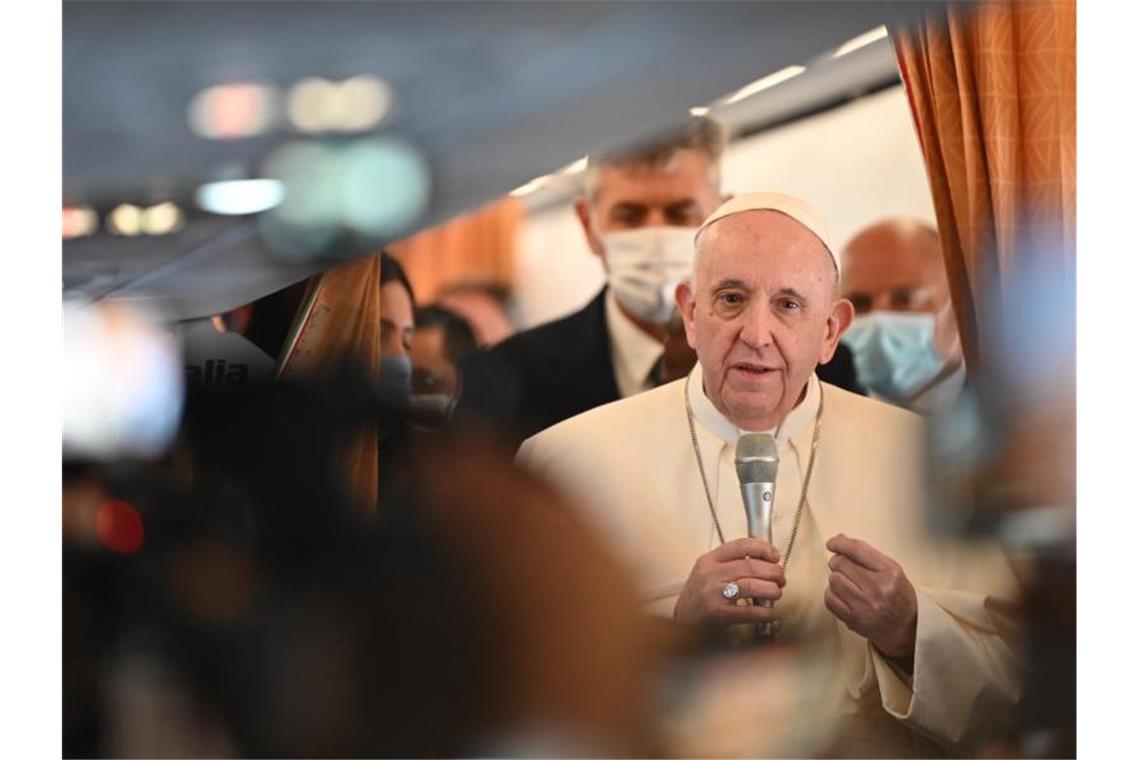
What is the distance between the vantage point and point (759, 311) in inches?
118

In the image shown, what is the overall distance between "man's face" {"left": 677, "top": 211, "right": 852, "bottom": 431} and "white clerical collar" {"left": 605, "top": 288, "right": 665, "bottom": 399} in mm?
86

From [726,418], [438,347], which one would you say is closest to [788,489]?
[726,418]

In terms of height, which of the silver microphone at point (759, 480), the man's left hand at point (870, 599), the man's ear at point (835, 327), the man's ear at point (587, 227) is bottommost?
the man's left hand at point (870, 599)

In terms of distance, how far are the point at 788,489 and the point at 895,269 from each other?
0.47 m

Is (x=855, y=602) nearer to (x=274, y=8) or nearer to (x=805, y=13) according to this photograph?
(x=805, y=13)

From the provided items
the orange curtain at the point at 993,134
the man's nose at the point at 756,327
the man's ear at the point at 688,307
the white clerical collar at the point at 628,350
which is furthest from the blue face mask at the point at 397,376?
the orange curtain at the point at 993,134

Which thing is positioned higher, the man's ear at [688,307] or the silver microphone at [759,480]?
the man's ear at [688,307]

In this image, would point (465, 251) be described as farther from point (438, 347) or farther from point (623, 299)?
point (623, 299)

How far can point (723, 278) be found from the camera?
3006 millimetres

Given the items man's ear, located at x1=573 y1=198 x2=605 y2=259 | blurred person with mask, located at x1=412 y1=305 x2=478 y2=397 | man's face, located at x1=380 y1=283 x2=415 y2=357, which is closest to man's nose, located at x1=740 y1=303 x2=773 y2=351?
man's ear, located at x1=573 y1=198 x2=605 y2=259

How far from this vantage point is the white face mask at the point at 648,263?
3025 mm

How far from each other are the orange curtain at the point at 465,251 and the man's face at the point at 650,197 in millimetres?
148

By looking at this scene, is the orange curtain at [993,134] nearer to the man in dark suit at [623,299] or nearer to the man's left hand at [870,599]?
the man in dark suit at [623,299]
